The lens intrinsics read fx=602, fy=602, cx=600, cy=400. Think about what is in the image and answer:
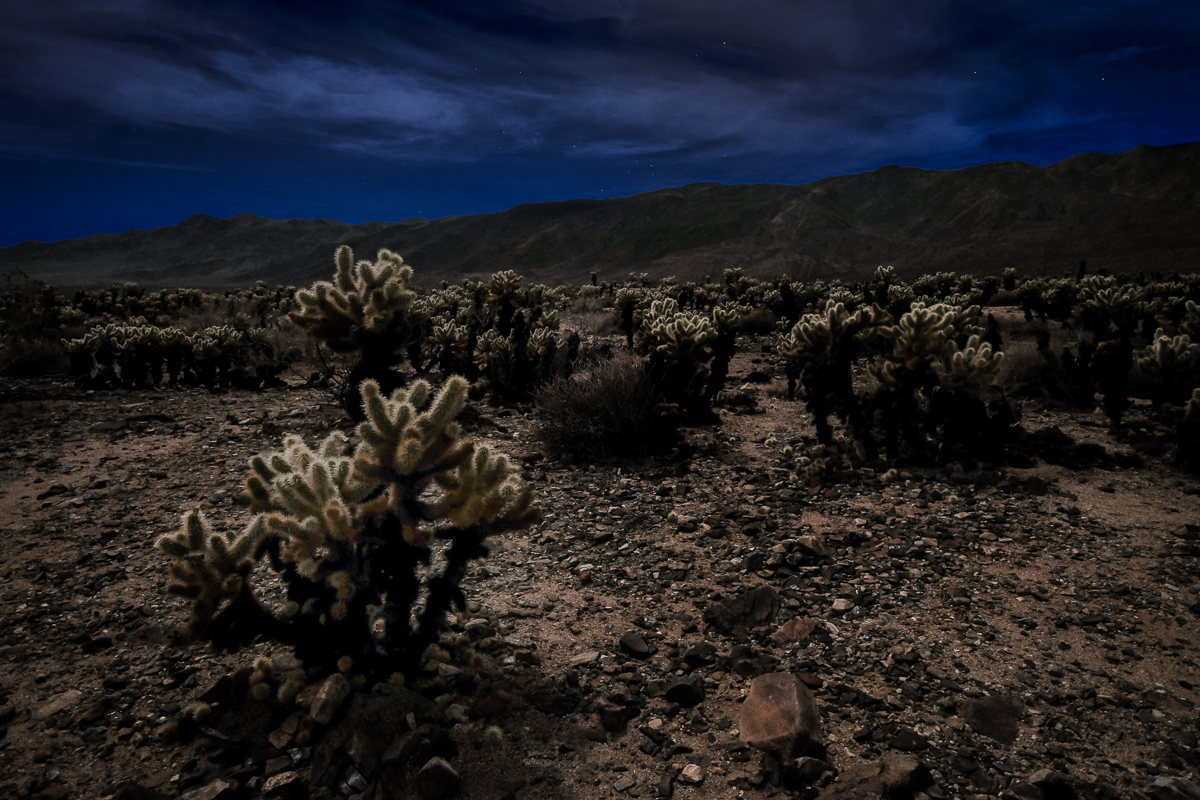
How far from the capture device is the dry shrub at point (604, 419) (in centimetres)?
658

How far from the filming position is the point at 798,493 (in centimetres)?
545

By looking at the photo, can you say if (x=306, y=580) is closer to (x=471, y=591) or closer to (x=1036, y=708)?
(x=471, y=591)

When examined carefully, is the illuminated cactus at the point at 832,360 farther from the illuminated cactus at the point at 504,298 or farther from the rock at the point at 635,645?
the illuminated cactus at the point at 504,298

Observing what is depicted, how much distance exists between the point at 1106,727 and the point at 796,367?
20.6ft

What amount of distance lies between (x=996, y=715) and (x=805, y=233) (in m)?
84.7

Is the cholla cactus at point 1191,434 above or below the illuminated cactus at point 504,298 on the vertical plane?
below

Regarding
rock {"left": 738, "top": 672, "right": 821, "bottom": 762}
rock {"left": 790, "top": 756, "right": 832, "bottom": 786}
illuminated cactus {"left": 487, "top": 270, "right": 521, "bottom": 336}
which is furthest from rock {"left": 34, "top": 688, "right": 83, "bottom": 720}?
illuminated cactus {"left": 487, "top": 270, "right": 521, "bottom": 336}

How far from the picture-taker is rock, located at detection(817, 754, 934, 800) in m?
2.25

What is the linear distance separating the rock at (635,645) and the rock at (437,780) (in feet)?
3.85

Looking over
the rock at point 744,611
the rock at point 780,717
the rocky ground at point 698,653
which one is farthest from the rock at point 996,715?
the rock at point 744,611

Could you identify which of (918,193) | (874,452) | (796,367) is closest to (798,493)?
(874,452)

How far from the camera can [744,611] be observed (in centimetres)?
359

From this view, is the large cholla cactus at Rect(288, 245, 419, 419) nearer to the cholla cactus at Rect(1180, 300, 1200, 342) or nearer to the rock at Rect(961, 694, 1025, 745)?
the rock at Rect(961, 694, 1025, 745)

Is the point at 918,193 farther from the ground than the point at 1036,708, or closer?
farther from the ground
